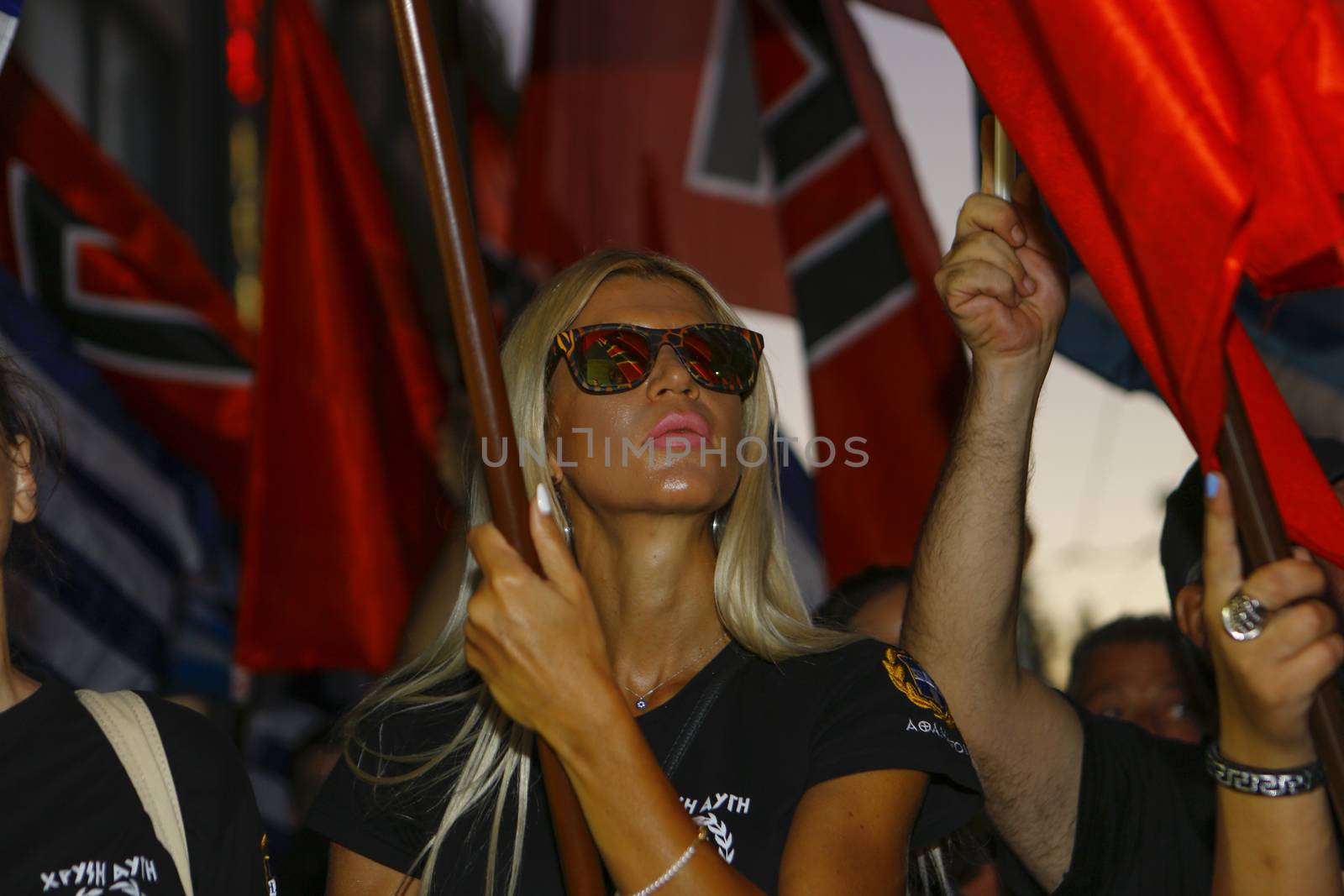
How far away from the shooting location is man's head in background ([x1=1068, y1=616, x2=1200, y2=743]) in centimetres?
444

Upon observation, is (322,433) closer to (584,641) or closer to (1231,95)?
(584,641)

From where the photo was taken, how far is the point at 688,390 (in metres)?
2.90

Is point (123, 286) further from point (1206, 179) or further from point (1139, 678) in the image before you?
point (1206, 179)

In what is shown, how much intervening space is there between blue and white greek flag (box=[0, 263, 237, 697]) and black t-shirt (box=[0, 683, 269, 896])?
2662 mm

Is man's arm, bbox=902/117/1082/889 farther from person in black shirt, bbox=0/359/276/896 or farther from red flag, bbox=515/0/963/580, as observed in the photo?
red flag, bbox=515/0/963/580

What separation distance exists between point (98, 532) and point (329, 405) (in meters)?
0.88

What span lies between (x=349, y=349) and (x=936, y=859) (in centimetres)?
359

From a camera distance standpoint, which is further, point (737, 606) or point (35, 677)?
point (737, 606)

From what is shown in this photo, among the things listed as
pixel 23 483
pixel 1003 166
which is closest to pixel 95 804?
pixel 23 483

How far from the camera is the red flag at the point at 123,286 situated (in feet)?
19.0

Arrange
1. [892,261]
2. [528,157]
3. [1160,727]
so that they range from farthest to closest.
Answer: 1. [528,157]
2. [892,261]
3. [1160,727]

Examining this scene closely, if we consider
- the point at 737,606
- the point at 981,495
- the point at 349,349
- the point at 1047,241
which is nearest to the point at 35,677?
the point at 737,606

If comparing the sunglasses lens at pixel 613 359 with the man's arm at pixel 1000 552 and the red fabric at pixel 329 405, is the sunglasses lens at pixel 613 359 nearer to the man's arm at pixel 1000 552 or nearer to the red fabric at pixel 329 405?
the man's arm at pixel 1000 552

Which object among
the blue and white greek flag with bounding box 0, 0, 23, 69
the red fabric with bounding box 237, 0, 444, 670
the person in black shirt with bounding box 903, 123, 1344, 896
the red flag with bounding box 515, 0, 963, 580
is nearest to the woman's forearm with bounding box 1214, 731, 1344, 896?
the person in black shirt with bounding box 903, 123, 1344, 896
